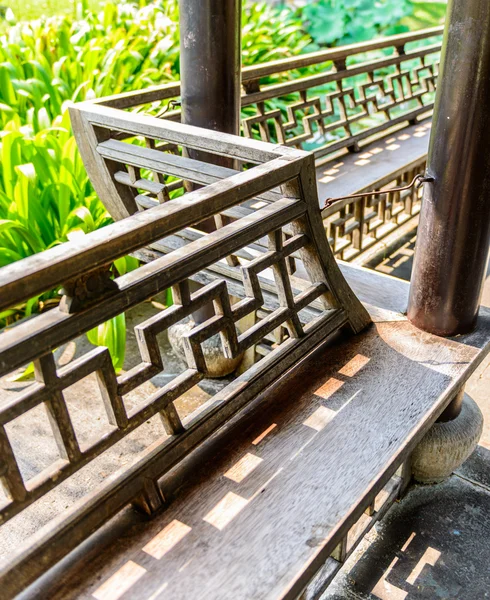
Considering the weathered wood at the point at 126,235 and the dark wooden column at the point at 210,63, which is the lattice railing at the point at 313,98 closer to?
the dark wooden column at the point at 210,63

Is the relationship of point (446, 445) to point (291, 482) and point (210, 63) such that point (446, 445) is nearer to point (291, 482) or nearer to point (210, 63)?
point (291, 482)

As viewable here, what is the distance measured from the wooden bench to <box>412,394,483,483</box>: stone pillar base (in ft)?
0.74

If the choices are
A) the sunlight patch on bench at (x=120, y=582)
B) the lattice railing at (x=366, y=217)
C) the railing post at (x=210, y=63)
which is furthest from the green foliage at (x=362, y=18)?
the sunlight patch on bench at (x=120, y=582)

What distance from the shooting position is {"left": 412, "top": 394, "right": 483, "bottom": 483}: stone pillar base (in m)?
2.23

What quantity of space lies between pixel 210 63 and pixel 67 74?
2721mm

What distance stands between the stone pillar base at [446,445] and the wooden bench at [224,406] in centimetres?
23

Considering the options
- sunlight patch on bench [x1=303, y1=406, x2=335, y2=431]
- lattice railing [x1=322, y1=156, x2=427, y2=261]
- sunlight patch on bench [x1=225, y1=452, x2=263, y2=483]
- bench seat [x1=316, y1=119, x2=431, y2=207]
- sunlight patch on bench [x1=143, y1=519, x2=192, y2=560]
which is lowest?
lattice railing [x1=322, y1=156, x2=427, y2=261]

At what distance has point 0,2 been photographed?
7.54 metres

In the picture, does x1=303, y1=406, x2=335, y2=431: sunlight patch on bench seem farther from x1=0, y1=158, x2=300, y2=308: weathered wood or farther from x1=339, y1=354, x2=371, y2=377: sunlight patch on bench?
x1=0, y1=158, x2=300, y2=308: weathered wood

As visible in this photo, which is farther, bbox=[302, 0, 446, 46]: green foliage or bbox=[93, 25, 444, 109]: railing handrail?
bbox=[302, 0, 446, 46]: green foliage

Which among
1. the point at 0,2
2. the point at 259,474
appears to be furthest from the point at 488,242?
the point at 0,2

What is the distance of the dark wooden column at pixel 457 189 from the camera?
1.69 meters

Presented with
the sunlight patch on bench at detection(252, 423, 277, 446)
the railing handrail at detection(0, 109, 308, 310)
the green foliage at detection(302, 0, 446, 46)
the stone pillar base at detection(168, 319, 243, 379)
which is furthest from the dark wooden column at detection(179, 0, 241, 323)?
the green foliage at detection(302, 0, 446, 46)

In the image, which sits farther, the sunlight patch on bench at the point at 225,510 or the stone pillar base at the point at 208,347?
the stone pillar base at the point at 208,347
